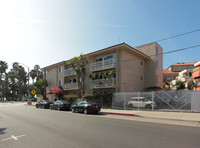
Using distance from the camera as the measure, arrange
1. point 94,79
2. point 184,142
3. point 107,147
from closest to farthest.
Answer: point 107,147, point 184,142, point 94,79

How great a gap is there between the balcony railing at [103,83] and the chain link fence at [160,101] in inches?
102

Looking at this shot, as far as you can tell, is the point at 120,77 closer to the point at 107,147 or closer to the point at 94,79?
the point at 94,79

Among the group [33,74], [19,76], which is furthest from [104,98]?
[19,76]

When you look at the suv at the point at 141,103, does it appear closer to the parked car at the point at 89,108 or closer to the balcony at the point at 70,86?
the parked car at the point at 89,108

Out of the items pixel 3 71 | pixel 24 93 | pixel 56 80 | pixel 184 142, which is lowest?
pixel 24 93

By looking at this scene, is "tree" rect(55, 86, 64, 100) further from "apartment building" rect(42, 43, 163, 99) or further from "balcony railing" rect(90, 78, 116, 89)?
"balcony railing" rect(90, 78, 116, 89)

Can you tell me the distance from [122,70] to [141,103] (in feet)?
20.3

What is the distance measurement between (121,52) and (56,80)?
18082 millimetres

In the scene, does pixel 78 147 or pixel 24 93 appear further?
pixel 24 93

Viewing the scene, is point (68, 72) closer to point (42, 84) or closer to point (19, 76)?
point (42, 84)

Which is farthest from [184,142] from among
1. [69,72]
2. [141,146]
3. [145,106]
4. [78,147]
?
[69,72]

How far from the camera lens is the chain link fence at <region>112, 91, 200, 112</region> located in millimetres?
12891

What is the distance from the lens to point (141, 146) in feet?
15.1

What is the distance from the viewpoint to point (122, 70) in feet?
66.1
